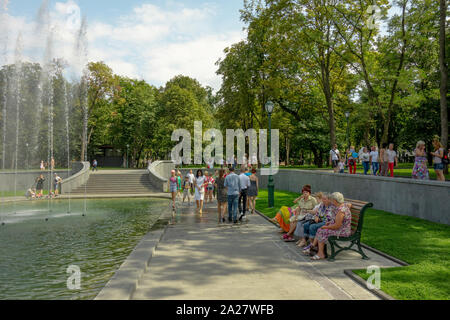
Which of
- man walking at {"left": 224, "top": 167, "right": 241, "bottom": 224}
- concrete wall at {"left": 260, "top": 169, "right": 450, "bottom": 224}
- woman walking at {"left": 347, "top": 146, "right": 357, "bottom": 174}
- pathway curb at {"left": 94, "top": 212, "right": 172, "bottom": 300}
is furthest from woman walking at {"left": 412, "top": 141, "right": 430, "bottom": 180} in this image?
pathway curb at {"left": 94, "top": 212, "right": 172, "bottom": 300}

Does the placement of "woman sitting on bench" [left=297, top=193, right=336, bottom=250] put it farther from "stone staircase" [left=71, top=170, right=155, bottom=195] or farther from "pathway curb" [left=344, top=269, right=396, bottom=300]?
"stone staircase" [left=71, top=170, right=155, bottom=195]

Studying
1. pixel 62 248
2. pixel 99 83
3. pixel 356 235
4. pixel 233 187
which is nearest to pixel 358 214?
pixel 356 235

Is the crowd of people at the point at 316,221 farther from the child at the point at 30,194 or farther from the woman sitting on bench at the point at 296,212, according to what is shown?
the child at the point at 30,194

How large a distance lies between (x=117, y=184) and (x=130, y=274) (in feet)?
76.1

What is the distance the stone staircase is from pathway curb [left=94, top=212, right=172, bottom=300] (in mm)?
18833

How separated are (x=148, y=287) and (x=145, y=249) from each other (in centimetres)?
228

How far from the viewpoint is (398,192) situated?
1237 cm

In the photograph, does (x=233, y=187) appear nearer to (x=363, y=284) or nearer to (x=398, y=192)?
(x=398, y=192)

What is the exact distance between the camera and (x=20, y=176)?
30125 millimetres

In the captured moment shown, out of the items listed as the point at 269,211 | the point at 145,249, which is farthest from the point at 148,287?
the point at 269,211

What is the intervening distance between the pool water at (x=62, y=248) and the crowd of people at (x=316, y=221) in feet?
13.1

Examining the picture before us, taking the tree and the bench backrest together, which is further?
the tree

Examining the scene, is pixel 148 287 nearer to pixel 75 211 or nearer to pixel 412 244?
pixel 412 244

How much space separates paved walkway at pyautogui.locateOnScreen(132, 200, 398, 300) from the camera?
506 centimetres
